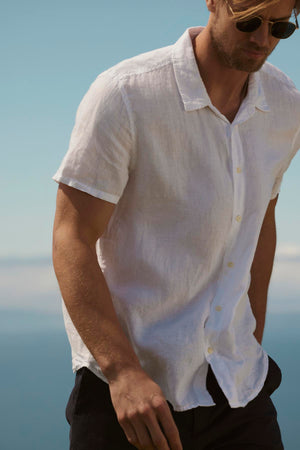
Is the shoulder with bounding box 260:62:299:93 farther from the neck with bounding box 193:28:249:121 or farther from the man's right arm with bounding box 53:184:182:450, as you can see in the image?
the man's right arm with bounding box 53:184:182:450

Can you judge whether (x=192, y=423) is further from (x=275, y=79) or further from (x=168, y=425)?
(x=275, y=79)

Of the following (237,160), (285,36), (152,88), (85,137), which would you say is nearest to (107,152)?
(85,137)

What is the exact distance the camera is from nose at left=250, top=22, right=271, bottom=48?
2768 mm

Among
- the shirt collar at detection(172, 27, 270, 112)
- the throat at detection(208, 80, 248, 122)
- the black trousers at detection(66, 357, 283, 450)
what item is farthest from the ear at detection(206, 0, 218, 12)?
the black trousers at detection(66, 357, 283, 450)

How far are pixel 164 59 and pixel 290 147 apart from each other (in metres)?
0.69

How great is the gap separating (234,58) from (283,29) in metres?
0.22

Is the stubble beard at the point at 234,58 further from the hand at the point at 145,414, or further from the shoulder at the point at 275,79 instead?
the hand at the point at 145,414

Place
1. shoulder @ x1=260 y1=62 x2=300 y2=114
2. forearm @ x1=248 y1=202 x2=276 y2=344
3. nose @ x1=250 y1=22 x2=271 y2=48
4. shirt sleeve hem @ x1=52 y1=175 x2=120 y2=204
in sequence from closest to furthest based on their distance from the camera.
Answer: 1. shirt sleeve hem @ x1=52 y1=175 x2=120 y2=204
2. nose @ x1=250 y1=22 x2=271 y2=48
3. shoulder @ x1=260 y1=62 x2=300 y2=114
4. forearm @ x1=248 y1=202 x2=276 y2=344

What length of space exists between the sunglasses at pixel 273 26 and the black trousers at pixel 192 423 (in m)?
1.22

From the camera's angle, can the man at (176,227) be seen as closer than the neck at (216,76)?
Yes

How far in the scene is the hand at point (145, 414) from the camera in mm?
2396

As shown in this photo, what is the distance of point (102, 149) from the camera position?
2682mm

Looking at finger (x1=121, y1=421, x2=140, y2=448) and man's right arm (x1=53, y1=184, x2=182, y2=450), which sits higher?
man's right arm (x1=53, y1=184, x2=182, y2=450)

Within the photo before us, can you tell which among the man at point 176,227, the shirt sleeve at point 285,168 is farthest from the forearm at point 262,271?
the man at point 176,227
